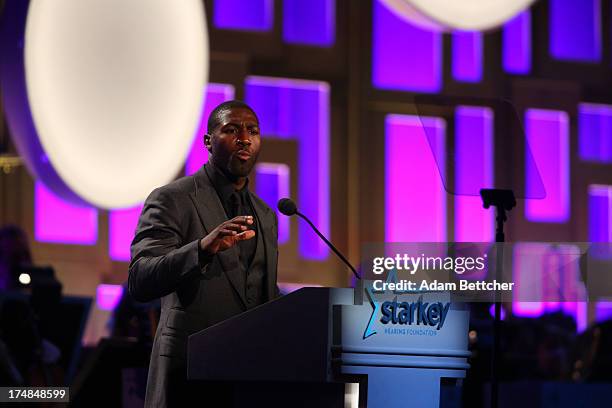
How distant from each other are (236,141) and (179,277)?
1.60 feet

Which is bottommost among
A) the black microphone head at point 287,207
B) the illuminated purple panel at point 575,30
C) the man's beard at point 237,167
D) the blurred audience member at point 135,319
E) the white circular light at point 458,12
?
the blurred audience member at point 135,319

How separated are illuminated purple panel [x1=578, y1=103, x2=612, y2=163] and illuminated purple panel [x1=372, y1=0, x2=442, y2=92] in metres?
0.99

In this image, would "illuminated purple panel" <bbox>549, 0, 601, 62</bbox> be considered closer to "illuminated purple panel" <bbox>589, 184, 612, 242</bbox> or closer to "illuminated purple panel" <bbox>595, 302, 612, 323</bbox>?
"illuminated purple panel" <bbox>589, 184, 612, 242</bbox>

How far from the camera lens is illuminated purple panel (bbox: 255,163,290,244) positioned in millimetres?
5395

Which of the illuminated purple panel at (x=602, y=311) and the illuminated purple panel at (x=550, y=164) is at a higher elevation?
the illuminated purple panel at (x=550, y=164)

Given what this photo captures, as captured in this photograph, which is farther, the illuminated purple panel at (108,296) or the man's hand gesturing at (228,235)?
the illuminated purple panel at (108,296)

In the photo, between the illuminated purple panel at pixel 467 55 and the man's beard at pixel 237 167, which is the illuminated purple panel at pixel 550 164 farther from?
the man's beard at pixel 237 167

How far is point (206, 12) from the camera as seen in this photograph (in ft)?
17.9

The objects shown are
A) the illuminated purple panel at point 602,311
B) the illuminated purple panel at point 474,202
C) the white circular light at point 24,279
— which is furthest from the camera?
the illuminated purple panel at point 602,311

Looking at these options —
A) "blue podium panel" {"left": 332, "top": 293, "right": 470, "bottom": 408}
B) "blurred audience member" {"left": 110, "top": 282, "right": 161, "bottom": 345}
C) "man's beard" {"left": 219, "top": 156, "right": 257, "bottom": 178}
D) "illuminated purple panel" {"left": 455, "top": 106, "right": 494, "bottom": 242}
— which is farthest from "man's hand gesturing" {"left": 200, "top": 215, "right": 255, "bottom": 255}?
"illuminated purple panel" {"left": 455, "top": 106, "right": 494, "bottom": 242}

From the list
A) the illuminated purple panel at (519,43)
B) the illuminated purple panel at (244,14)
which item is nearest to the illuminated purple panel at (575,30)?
the illuminated purple panel at (519,43)

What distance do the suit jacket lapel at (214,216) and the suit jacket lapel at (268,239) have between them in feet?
0.33

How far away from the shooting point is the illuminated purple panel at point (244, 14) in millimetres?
5562

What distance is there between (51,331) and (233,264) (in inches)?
85.7
